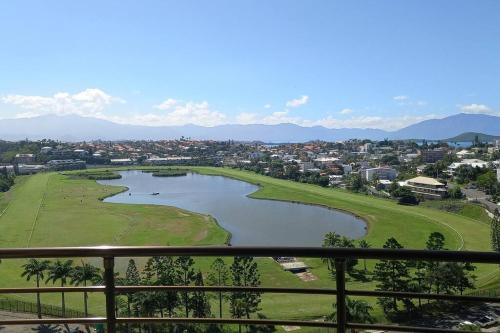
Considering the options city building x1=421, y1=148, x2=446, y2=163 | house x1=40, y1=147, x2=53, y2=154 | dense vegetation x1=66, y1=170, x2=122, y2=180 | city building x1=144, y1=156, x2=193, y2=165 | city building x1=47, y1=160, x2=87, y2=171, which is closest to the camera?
dense vegetation x1=66, y1=170, x2=122, y2=180

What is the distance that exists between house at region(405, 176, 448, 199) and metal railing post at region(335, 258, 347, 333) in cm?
2843

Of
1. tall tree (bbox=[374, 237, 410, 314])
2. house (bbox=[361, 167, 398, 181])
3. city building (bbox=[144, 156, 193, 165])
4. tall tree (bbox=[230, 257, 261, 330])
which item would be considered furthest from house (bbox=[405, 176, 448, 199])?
city building (bbox=[144, 156, 193, 165])

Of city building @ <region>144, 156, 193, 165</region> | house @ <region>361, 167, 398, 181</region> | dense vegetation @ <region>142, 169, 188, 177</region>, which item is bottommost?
dense vegetation @ <region>142, 169, 188, 177</region>

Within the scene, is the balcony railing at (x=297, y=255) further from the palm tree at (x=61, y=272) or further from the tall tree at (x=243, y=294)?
the palm tree at (x=61, y=272)

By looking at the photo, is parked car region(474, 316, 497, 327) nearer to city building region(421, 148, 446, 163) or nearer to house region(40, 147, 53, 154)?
city building region(421, 148, 446, 163)

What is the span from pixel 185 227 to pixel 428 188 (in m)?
16.7

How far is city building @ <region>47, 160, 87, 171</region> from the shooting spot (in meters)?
53.7

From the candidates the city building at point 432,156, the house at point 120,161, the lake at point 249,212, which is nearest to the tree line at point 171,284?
the lake at point 249,212

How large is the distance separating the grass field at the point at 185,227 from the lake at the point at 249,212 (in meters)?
0.96

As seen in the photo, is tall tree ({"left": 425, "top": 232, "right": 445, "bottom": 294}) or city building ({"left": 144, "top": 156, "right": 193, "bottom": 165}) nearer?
tall tree ({"left": 425, "top": 232, "right": 445, "bottom": 294})

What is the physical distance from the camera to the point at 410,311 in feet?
23.1

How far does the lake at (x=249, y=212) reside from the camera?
59.4 ft

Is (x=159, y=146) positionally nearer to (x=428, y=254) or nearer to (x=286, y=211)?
(x=286, y=211)

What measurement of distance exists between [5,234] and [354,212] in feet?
54.2
